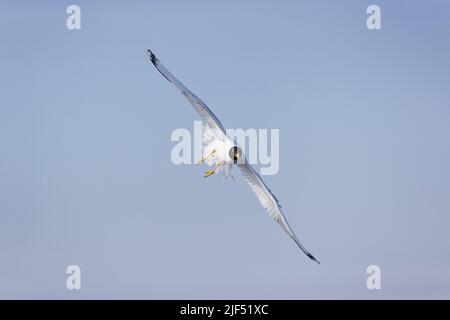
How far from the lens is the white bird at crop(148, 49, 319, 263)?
6605 millimetres

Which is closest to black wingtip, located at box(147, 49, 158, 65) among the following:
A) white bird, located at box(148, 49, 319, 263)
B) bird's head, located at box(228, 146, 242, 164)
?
white bird, located at box(148, 49, 319, 263)

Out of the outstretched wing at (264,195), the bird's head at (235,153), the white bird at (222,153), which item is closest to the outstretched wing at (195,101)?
the white bird at (222,153)

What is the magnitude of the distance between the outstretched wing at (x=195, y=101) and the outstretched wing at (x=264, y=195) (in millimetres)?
542

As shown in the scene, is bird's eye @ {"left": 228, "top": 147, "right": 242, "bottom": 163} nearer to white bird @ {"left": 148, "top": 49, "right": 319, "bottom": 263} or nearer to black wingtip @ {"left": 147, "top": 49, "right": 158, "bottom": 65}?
white bird @ {"left": 148, "top": 49, "right": 319, "bottom": 263}

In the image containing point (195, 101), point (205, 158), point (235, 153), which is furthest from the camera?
point (205, 158)

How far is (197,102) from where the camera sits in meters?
6.55

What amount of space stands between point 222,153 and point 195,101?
636 millimetres

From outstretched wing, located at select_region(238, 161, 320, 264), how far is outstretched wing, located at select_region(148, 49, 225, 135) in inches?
21.3

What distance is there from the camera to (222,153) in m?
6.78

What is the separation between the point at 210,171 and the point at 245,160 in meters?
0.41


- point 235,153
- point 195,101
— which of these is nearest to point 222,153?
point 235,153

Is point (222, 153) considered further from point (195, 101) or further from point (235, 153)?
point (195, 101)
